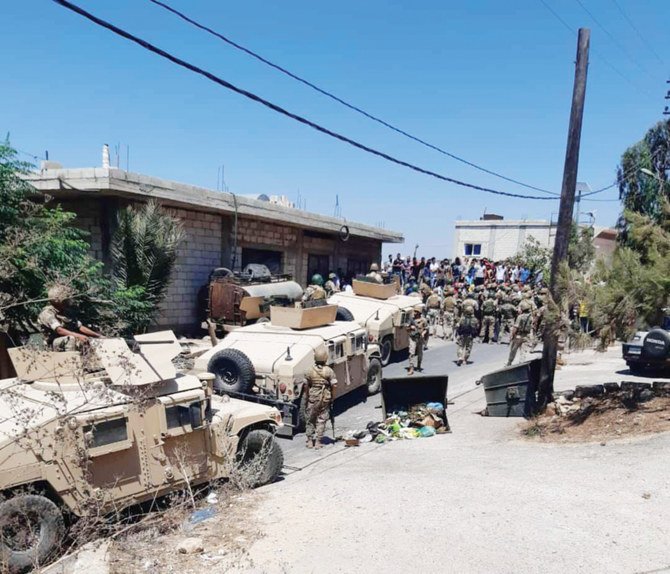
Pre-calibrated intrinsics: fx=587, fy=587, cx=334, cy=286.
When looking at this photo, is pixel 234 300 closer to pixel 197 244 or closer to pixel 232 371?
pixel 197 244

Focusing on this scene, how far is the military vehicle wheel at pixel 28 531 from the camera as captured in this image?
15.6ft

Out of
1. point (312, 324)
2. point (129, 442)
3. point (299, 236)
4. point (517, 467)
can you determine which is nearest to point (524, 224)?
point (299, 236)

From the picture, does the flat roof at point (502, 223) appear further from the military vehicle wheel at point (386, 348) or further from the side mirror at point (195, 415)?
the side mirror at point (195, 415)

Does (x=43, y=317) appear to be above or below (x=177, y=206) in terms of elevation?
below

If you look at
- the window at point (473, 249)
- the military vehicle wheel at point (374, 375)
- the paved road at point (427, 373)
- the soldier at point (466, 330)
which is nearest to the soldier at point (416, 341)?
the paved road at point (427, 373)

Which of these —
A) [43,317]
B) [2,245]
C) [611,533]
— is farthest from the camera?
[2,245]

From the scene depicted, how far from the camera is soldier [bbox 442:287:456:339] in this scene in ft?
62.8

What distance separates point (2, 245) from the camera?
30.4 feet

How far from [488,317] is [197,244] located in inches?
367

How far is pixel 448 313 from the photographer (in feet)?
64.2

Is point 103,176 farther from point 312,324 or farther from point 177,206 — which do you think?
point 312,324

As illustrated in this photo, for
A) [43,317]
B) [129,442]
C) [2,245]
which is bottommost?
[129,442]

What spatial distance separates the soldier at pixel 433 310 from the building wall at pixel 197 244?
15.5ft

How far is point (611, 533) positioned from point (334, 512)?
2.54m
